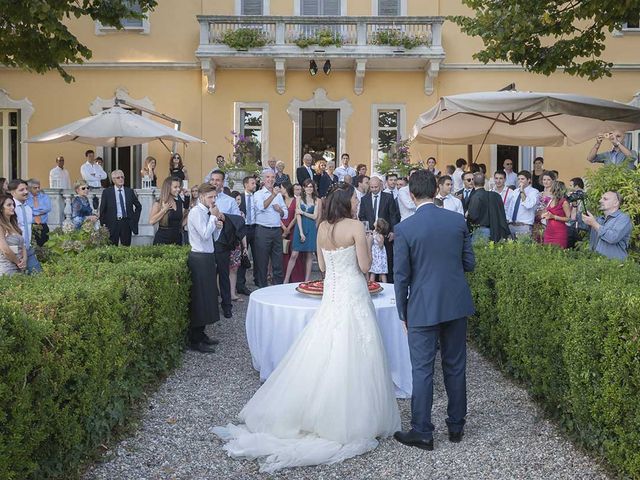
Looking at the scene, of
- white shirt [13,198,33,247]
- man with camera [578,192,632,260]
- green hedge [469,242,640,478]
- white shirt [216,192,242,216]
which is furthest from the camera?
white shirt [216,192,242,216]

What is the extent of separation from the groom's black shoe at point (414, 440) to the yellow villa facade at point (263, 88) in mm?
15072

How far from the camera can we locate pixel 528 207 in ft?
39.4

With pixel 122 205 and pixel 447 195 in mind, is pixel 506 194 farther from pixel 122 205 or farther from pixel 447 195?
pixel 122 205

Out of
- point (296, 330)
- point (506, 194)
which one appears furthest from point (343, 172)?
point (296, 330)

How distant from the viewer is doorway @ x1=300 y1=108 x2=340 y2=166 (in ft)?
66.5

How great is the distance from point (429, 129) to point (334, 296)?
24.0 ft

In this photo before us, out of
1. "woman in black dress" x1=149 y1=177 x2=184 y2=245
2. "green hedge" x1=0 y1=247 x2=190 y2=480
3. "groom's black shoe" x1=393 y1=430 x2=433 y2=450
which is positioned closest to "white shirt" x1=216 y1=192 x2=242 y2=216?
"woman in black dress" x1=149 y1=177 x2=184 y2=245

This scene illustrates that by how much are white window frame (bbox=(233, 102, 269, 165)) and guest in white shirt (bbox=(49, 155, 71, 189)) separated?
184 inches

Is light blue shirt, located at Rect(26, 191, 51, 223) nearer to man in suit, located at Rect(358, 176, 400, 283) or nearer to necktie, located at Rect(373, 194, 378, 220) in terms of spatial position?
man in suit, located at Rect(358, 176, 400, 283)

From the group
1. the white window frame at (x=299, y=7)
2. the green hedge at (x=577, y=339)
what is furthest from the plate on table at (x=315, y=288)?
the white window frame at (x=299, y=7)

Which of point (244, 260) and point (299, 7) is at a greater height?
point (299, 7)

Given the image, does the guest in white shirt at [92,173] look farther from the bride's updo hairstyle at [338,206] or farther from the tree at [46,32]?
the bride's updo hairstyle at [338,206]

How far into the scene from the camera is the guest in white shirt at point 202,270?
25.8ft

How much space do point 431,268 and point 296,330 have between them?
6.26ft
